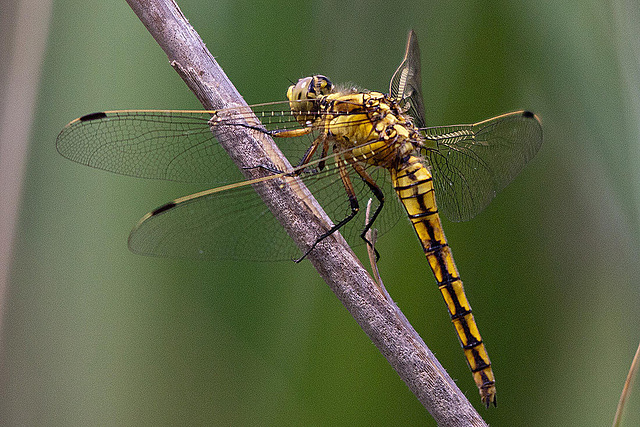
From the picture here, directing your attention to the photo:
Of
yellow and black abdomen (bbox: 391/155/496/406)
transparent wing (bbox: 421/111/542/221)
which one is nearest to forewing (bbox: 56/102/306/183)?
yellow and black abdomen (bbox: 391/155/496/406)

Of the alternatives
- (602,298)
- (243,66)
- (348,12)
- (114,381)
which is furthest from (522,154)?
(114,381)

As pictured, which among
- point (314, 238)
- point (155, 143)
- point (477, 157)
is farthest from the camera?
point (477, 157)

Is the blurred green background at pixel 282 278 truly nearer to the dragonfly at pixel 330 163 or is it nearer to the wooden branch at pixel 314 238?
the dragonfly at pixel 330 163

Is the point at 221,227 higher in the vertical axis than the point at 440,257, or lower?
higher

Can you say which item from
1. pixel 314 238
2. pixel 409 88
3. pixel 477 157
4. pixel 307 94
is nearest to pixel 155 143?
pixel 307 94

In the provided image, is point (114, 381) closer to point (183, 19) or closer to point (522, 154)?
point (183, 19)

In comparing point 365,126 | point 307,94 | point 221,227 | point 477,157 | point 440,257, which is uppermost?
point 307,94

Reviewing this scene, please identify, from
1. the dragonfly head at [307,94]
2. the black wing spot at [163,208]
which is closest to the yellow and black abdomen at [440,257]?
the dragonfly head at [307,94]

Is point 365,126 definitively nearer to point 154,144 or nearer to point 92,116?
point 154,144
